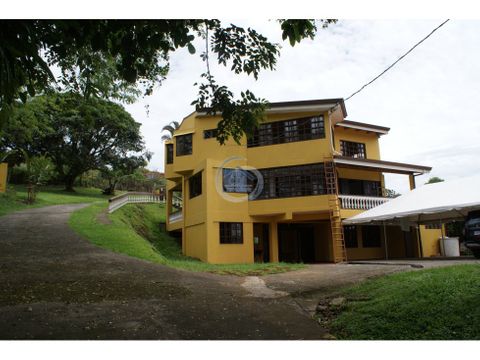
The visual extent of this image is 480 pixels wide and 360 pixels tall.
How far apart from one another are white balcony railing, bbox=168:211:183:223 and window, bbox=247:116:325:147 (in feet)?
19.4

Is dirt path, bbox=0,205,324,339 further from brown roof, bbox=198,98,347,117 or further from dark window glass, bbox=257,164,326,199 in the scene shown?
brown roof, bbox=198,98,347,117

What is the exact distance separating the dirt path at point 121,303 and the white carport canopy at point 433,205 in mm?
7347

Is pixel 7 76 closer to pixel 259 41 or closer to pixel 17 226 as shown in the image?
pixel 259 41

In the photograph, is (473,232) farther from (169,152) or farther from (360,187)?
(169,152)

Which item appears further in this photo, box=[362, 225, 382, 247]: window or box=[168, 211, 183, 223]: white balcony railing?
box=[168, 211, 183, 223]: white balcony railing

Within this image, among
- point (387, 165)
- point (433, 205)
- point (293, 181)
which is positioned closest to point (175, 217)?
point (293, 181)

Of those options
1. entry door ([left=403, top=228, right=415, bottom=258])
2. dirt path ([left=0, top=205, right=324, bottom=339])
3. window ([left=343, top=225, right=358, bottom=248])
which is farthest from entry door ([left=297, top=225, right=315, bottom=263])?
dirt path ([left=0, top=205, right=324, bottom=339])

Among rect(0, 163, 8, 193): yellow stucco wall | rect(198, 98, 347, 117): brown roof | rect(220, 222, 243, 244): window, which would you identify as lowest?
rect(220, 222, 243, 244): window

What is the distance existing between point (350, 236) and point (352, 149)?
16.5 feet

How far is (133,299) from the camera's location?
7.63 meters

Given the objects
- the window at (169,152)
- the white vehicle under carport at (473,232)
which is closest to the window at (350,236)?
the white vehicle under carport at (473,232)

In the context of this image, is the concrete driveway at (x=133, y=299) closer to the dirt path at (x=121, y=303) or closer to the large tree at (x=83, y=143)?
the dirt path at (x=121, y=303)

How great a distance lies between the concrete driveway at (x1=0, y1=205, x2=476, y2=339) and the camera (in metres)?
5.78

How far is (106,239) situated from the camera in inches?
589
